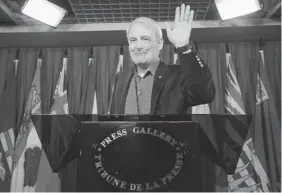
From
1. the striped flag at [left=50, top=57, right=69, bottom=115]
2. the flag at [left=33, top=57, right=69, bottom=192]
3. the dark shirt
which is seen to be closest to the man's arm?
the dark shirt

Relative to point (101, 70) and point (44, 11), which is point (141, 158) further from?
point (101, 70)

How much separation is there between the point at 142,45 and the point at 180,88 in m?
0.27

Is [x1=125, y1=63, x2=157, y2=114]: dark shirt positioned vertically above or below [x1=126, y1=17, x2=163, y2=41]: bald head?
below

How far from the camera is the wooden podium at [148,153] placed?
0.59m

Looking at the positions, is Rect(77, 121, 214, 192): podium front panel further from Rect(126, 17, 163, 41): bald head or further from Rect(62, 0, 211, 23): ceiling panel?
Rect(62, 0, 211, 23): ceiling panel

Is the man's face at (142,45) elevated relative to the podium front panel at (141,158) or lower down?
elevated

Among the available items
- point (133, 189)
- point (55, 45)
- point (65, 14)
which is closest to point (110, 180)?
point (133, 189)

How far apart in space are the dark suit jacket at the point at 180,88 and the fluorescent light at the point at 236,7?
1.38 metres

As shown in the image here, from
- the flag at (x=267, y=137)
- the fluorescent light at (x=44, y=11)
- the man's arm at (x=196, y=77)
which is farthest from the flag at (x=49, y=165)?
the flag at (x=267, y=137)

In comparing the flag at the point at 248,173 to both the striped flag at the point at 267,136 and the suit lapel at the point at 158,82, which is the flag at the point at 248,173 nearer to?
the striped flag at the point at 267,136

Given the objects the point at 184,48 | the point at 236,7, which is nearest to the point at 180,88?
the point at 184,48

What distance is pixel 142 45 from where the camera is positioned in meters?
1.15

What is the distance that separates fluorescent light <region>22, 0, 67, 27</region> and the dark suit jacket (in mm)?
1453

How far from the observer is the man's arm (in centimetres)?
83
